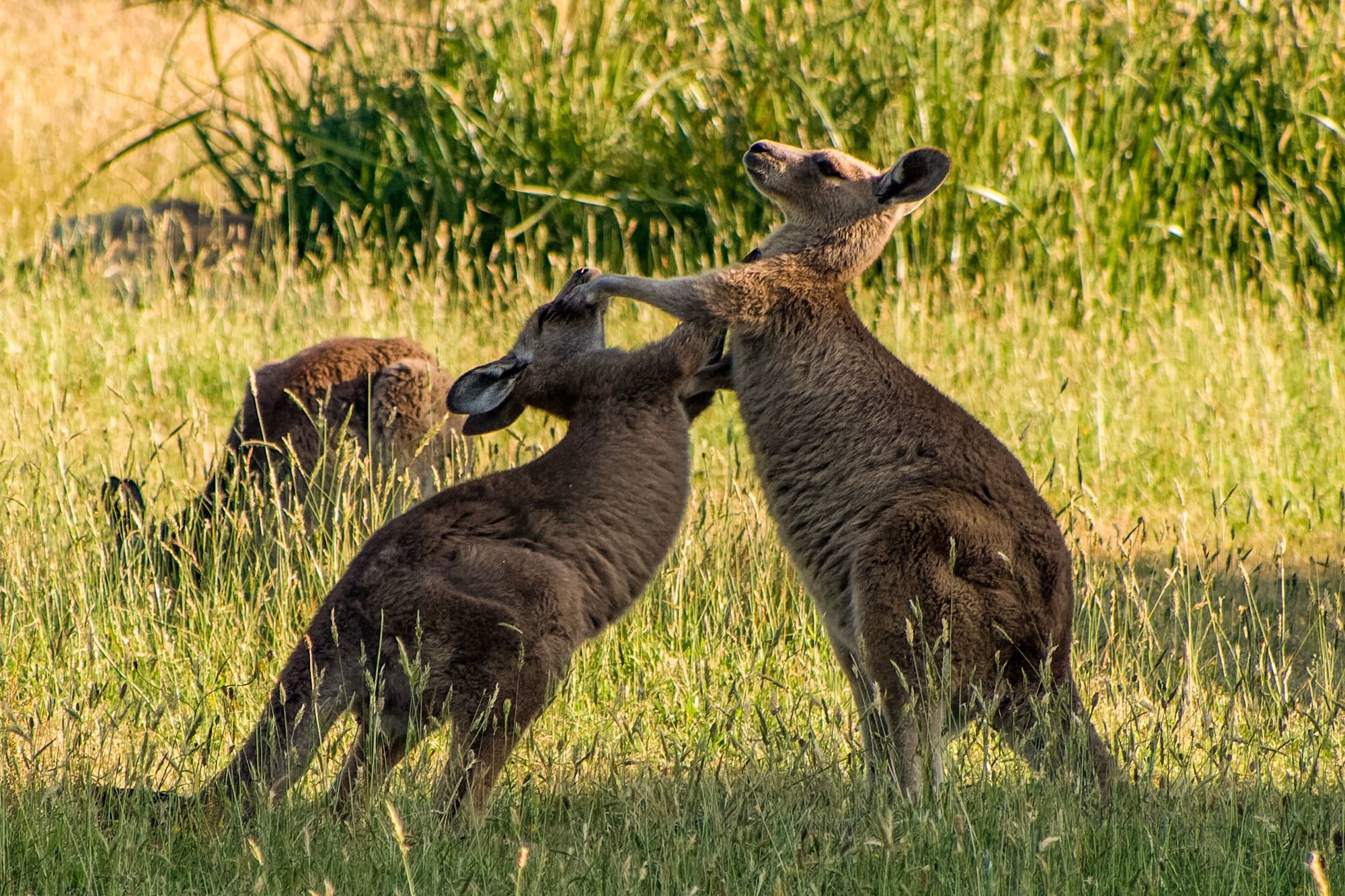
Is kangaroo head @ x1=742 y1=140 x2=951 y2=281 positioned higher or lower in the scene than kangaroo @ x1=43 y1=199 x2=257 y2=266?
higher

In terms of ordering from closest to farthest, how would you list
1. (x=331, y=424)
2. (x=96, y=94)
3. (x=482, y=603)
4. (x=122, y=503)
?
(x=482, y=603) < (x=122, y=503) < (x=331, y=424) < (x=96, y=94)

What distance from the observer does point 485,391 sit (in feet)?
16.2

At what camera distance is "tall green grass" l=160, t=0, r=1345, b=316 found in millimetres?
9867

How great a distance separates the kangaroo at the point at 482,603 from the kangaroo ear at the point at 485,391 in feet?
0.94

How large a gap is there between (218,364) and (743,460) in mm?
3212

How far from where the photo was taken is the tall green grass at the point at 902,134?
32.4 feet

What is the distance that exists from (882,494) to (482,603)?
3.91 ft

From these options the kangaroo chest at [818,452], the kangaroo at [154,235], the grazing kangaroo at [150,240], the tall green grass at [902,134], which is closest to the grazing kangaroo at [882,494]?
the kangaroo chest at [818,452]

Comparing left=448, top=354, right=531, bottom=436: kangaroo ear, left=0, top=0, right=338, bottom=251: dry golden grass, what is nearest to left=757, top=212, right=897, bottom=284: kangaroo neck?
left=448, top=354, right=531, bottom=436: kangaroo ear

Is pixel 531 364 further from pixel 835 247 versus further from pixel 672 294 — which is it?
pixel 835 247

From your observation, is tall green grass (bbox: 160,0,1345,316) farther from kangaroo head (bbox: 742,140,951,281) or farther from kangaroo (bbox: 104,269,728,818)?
kangaroo (bbox: 104,269,728,818)

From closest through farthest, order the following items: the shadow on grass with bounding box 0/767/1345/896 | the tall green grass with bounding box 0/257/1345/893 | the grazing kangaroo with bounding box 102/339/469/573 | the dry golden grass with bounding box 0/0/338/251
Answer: the shadow on grass with bounding box 0/767/1345/896 → the tall green grass with bounding box 0/257/1345/893 → the grazing kangaroo with bounding box 102/339/469/573 → the dry golden grass with bounding box 0/0/338/251

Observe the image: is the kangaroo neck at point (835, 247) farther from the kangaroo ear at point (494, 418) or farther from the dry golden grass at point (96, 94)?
the dry golden grass at point (96, 94)

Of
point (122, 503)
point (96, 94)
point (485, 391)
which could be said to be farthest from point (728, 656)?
point (96, 94)
